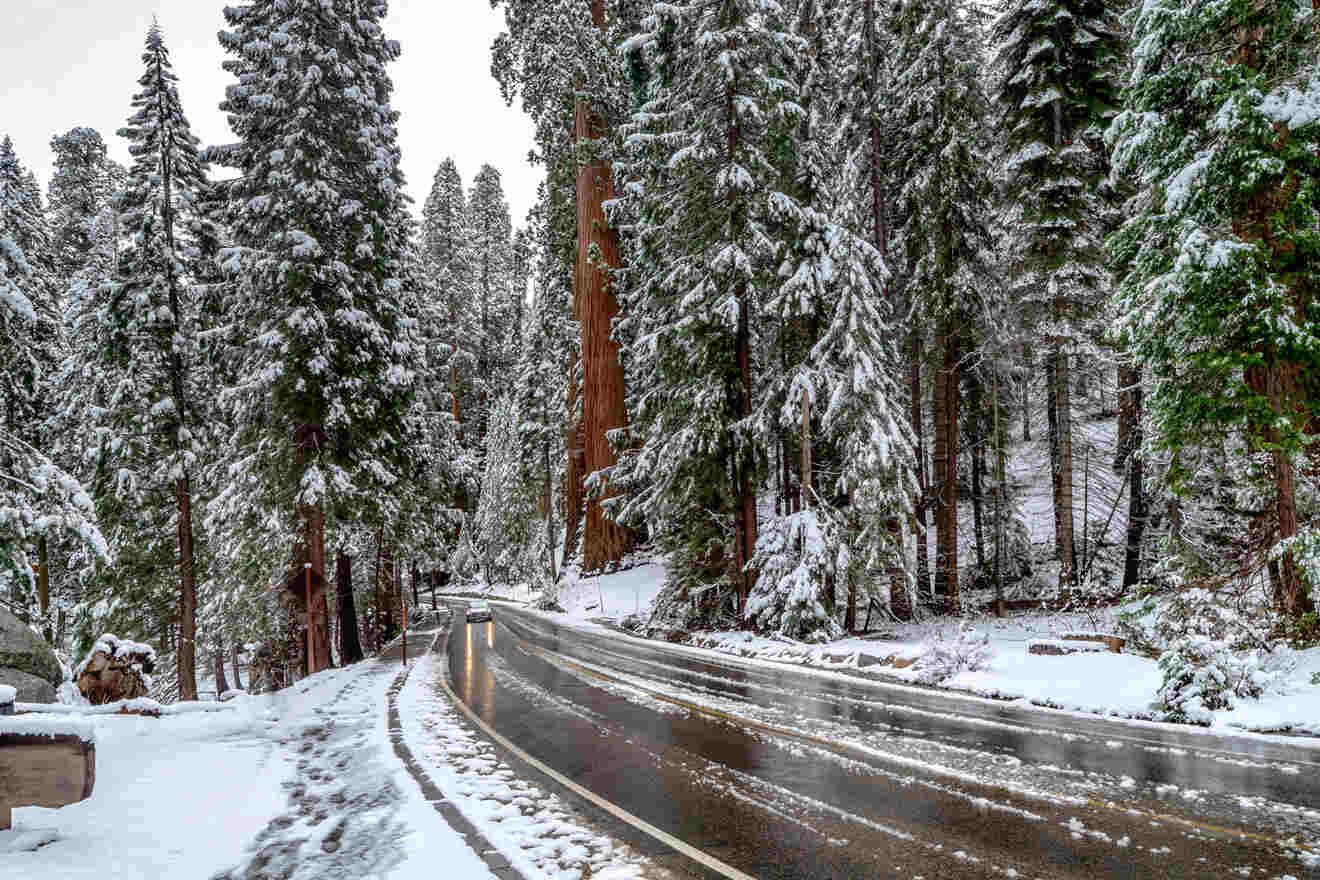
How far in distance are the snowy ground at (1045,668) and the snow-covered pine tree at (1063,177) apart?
4342 millimetres

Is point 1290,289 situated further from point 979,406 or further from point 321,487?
point 321,487

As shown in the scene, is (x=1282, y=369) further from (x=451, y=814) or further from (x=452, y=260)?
(x=452, y=260)

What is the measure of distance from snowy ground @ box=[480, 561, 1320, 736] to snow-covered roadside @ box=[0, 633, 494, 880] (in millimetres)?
8528

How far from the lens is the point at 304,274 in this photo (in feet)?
64.0

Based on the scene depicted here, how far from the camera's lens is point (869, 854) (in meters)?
5.78

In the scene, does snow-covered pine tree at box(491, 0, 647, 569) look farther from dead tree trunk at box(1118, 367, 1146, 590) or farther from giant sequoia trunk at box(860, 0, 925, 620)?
dead tree trunk at box(1118, 367, 1146, 590)

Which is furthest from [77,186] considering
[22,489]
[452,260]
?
[22,489]

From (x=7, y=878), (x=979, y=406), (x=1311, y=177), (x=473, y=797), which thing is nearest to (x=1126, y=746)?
(x=473, y=797)

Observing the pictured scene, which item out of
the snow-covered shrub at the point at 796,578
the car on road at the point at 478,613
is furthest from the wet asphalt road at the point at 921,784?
the car on road at the point at 478,613

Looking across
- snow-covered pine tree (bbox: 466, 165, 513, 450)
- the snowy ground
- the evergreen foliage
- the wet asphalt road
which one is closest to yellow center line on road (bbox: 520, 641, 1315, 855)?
the wet asphalt road

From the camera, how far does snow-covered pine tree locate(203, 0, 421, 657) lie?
19312 millimetres

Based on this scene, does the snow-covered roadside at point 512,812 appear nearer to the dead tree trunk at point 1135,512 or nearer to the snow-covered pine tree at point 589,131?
the dead tree trunk at point 1135,512

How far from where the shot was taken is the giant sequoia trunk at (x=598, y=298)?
31.6m

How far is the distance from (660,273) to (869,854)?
20.0 m
